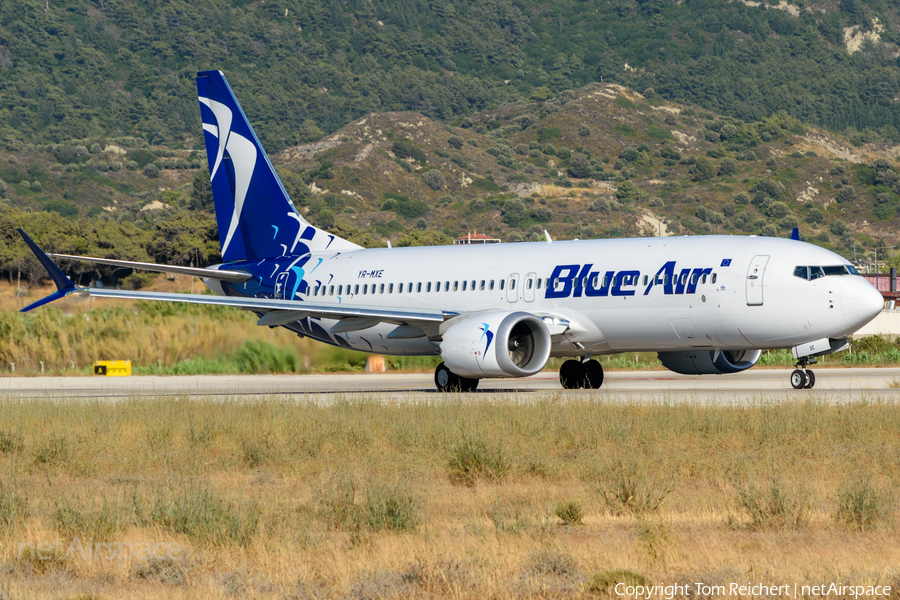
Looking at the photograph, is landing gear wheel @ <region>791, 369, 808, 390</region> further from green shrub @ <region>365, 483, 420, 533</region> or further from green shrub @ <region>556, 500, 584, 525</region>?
green shrub @ <region>365, 483, 420, 533</region>

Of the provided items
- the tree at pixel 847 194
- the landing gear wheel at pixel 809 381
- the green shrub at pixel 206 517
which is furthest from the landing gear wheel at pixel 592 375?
the tree at pixel 847 194

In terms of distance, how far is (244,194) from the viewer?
34.2 metres

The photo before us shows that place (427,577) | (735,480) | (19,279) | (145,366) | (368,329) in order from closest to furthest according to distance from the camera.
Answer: (427,577) < (735,480) < (368,329) < (145,366) < (19,279)

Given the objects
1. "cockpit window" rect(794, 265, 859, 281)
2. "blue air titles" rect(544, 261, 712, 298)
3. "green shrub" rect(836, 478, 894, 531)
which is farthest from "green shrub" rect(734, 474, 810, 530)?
"blue air titles" rect(544, 261, 712, 298)

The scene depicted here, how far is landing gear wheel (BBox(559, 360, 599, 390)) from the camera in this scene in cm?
2936

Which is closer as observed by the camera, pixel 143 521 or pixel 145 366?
pixel 143 521

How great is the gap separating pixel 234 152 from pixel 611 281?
43.5 feet

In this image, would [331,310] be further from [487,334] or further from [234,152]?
[234,152]

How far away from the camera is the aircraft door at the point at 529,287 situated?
27.6 metres

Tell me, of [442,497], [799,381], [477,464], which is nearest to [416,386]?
[799,381]

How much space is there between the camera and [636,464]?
13.5 metres

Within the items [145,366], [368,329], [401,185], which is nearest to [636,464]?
[368,329]

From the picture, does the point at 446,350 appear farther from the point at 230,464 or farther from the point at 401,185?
the point at 401,185

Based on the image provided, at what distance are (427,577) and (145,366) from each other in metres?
33.7
